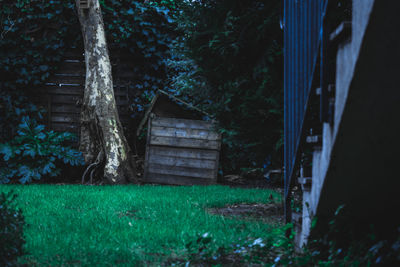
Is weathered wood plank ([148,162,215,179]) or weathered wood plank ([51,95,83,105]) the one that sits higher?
weathered wood plank ([51,95,83,105])

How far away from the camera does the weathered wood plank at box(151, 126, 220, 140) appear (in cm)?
843

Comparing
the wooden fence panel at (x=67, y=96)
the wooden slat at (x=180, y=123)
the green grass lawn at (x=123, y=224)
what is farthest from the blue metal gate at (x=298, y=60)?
the wooden fence panel at (x=67, y=96)

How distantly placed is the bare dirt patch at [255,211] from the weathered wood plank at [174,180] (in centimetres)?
233

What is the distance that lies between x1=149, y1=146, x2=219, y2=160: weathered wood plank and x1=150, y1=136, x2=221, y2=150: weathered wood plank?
0.08 meters

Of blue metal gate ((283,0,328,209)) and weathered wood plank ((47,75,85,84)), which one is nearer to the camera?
blue metal gate ((283,0,328,209))

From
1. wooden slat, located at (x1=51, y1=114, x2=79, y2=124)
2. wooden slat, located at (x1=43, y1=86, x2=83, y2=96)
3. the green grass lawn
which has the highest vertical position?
wooden slat, located at (x1=43, y1=86, x2=83, y2=96)

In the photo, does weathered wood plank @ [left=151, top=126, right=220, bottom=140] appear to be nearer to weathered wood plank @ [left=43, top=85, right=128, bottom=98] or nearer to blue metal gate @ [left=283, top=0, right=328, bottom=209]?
weathered wood plank @ [left=43, top=85, right=128, bottom=98]

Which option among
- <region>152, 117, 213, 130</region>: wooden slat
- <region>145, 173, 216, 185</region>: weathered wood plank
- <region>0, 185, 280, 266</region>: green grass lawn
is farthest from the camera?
<region>152, 117, 213, 130</region>: wooden slat

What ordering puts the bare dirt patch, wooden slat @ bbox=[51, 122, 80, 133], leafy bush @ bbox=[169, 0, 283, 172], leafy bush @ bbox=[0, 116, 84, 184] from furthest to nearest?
wooden slat @ bbox=[51, 122, 80, 133] → leafy bush @ bbox=[0, 116, 84, 184] → the bare dirt patch → leafy bush @ bbox=[169, 0, 283, 172]

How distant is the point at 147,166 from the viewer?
8.48 m

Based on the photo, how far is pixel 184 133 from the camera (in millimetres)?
8508

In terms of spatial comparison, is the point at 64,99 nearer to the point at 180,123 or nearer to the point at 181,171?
the point at 180,123

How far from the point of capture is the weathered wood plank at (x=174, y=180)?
27.4ft

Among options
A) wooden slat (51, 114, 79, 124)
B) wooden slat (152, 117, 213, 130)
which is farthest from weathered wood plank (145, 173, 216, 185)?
wooden slat (51, 114, 79, 124)
